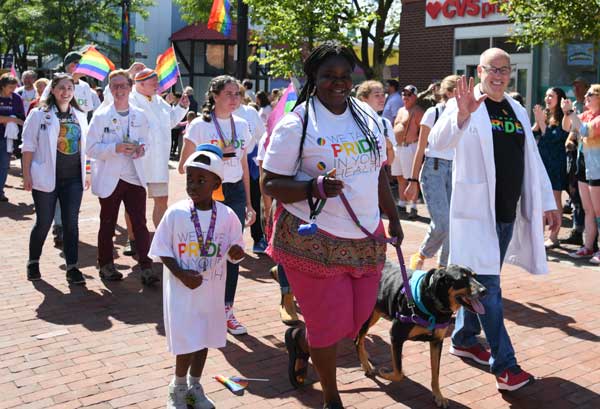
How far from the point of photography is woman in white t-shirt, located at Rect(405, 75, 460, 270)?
6.99 m

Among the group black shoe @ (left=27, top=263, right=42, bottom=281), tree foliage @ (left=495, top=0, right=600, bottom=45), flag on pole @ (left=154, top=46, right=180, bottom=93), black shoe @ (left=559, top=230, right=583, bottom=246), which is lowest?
black shoe @ (left=27, top=263, right=42, bottom=281)

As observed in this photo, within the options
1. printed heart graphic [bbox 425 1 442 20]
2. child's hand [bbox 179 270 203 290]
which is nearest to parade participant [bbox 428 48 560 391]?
child's hand [bbox 179 270 203 290]

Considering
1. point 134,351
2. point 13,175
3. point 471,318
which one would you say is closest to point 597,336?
point 471,318

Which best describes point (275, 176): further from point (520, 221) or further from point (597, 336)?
point (597, 336)

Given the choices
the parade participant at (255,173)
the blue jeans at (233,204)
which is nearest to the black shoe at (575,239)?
the parade participant at (255,173)

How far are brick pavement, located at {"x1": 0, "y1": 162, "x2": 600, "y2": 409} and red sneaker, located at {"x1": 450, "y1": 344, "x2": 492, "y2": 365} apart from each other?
8 centimetres

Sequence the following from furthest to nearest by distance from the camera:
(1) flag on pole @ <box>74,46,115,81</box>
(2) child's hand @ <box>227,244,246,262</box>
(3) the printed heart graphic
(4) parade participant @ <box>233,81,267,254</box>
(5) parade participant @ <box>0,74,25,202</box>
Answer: (3) the printed heart graphic → (5) parade participant @ <box>0,74,25,202</box> → (1) flag on pole @ <box>74,46,115,81</box> → (4) parade participant @ <box>233,81,267,254</box> → (2) child's hand @ <box>227,244,246,262</box>

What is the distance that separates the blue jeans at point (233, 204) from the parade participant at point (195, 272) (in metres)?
1.44

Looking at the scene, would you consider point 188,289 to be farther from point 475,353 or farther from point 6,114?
point 6,114

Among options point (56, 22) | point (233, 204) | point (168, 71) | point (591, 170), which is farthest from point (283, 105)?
point (56, 22)

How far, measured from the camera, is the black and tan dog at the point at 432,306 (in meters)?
4.37

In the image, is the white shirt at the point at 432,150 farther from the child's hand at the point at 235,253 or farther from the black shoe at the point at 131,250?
the black shoe at the point at 131,250

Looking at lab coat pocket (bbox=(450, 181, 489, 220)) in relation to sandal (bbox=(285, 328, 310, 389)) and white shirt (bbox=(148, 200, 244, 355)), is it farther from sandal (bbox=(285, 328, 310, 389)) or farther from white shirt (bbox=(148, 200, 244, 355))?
white shirt (bbox=(148, 200, 244, 355))

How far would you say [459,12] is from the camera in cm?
2080
